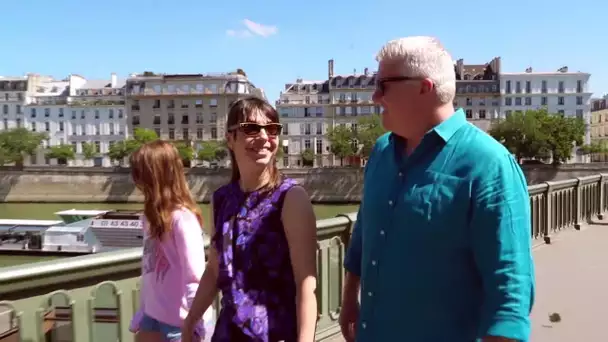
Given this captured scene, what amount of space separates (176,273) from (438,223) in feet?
3.79

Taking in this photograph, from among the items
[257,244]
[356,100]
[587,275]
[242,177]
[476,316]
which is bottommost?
[587,275]

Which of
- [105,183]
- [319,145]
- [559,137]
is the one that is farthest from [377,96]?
[319,145]

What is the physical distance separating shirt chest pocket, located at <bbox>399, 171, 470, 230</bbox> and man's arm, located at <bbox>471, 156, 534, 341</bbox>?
4 centimetres

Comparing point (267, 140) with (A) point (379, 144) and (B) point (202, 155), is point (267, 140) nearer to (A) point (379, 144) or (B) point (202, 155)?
(A) point (379, 144)

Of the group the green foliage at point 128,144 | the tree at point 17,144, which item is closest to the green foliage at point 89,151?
the green foliage at point 128,144

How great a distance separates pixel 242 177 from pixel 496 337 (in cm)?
102

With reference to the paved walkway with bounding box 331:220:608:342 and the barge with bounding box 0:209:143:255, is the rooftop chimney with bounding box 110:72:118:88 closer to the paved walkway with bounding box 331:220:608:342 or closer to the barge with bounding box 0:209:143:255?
the barge with bounding box 0:209:143:255

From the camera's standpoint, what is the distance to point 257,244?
2055mm

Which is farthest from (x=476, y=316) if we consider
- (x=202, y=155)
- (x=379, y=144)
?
(x=202, y=155)

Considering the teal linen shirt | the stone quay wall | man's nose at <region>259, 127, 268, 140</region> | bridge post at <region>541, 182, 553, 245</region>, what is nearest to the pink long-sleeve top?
man's nose at <region>259, 127, 268, 140</region>

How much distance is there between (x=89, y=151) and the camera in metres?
75.5

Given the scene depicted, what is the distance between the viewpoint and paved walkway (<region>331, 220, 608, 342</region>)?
14.5 ft

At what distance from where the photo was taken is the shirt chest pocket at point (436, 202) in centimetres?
175

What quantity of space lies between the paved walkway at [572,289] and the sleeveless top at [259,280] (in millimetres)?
2534
